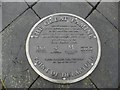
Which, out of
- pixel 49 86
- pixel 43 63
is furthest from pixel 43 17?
pixel 49 86

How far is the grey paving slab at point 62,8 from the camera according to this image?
3.30m

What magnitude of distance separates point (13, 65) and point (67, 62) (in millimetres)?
578

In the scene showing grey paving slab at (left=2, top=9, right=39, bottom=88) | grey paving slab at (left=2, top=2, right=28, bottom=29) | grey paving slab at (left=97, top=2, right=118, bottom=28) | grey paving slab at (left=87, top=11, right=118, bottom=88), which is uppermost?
grey paving slab at (left=2, top=2, right=28, bottom=29)

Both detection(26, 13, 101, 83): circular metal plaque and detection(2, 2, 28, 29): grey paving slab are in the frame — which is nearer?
detection(26, 13, 101, 83): circular metal plaque

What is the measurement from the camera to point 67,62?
2990 mm

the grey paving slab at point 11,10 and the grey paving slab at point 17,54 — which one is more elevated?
the grey paving slab at point 11,10

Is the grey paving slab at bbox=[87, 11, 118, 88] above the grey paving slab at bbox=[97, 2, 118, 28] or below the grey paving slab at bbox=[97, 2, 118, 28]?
below

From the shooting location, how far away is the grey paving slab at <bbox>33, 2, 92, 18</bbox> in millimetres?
3296

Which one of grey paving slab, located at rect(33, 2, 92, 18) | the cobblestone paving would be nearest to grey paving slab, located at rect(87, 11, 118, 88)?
the cobblestone paving

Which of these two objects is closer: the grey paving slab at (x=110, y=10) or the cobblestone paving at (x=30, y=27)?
the cobblestone paving at (x=30, y=27)

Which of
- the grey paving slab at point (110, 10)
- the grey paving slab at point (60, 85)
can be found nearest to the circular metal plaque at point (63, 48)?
the grey paving slab at point (60, 85)

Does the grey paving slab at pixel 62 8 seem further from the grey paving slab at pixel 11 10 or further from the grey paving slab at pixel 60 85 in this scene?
the grey paving slab at pixel 60 85

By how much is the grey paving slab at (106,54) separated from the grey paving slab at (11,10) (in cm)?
81

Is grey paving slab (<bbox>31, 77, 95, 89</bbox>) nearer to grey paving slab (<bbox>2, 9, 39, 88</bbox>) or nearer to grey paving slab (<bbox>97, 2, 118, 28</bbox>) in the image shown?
grey paving slab (<bbox>2, 9, 39, 88</bbox>)
